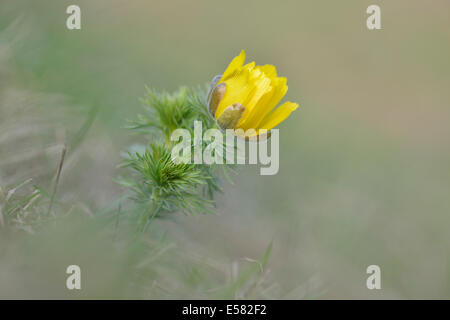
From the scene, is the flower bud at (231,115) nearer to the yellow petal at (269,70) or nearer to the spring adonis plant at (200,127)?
the spring adonis plant at (200,127)

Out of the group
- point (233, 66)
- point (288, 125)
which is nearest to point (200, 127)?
point (233, 66)

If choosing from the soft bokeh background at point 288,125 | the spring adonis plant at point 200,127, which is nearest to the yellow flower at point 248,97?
the spring adonis plant at point 200,127

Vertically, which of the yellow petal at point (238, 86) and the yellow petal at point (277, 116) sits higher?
the yellow petal at point (238, 86)

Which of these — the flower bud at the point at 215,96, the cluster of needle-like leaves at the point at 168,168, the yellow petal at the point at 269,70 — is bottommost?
the cluster of needle-like leaves at the point at 168,168

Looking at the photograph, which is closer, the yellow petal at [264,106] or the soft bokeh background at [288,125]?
the yellow petal at [264,106]

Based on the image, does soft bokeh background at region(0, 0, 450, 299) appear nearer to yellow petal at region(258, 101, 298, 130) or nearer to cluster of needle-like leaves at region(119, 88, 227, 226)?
cluster of needle-like leaves at region(119, 88, 227, 226)

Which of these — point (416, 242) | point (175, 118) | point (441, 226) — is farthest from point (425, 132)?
point (175, 118)

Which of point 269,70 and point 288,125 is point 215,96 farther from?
point 288,125
